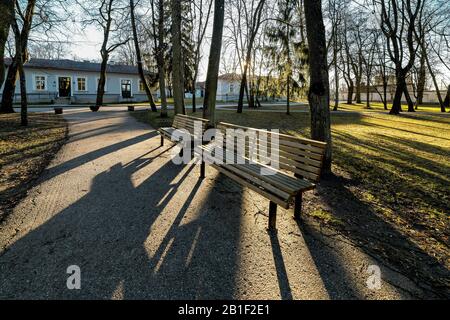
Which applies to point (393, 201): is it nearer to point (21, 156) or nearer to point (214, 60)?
point (214, 60)

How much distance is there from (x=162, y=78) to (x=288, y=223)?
15094 millimetres

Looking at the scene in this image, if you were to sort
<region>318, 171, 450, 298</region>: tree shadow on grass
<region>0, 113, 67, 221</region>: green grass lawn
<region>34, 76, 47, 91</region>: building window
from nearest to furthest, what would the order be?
<region>318, 171, 450, 298</region>: tree shadow on grass → <region>0, 113, 67, 221</region>: green grass lawn → <region>34, 76, 47, 91</region>: building window

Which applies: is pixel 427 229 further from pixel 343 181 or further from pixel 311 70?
pixel 311 70

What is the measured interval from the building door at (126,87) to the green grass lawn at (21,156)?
2968 centimetres

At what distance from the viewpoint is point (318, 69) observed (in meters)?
4.73

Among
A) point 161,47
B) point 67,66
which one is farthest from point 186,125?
point 67,66

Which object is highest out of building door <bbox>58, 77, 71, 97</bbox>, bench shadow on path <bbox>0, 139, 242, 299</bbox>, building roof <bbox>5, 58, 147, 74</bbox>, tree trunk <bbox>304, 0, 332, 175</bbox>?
building roof <bbox>5, 58, 147, 74</bbox>

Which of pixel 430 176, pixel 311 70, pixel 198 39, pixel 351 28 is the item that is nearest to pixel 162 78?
pixel 198 39

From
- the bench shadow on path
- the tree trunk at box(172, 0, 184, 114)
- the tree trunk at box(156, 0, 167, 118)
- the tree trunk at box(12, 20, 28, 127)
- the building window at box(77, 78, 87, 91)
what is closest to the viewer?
the bench shadow on path

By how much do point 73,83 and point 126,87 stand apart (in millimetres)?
6747

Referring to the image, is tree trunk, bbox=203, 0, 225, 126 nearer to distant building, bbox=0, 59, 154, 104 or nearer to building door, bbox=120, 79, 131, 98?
distant building, bbox=0, 59, 154, 104

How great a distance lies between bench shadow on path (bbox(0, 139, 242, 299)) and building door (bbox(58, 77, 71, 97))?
3676 cm

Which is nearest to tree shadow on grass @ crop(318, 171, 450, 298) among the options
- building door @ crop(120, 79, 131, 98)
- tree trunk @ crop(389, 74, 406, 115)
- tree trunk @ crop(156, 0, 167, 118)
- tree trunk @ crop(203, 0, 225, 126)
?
tree trunk @ crop(203, 0, 225, 126)

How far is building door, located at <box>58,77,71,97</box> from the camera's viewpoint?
112 ft
